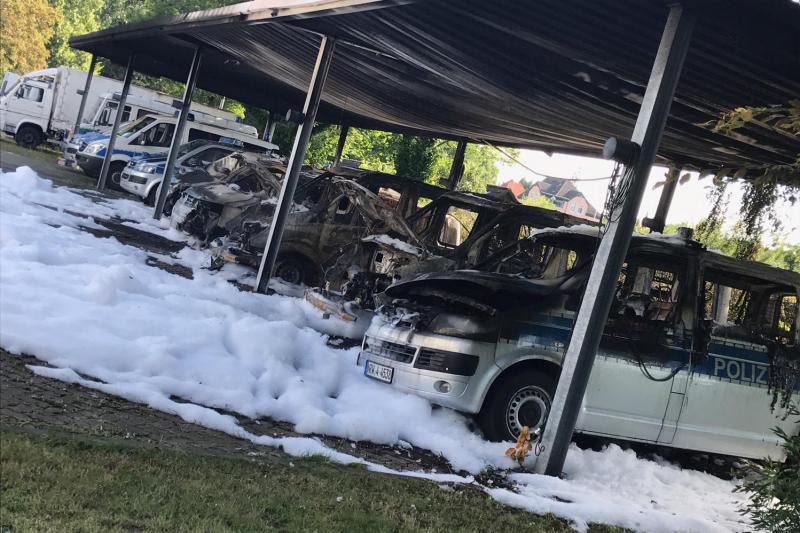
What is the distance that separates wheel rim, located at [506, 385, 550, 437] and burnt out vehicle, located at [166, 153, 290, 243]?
825 centimetres

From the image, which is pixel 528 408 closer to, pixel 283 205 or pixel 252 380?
pixel 252 380

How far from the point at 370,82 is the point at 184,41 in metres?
6.03

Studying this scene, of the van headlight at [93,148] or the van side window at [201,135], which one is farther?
the van headlight at [93,148]

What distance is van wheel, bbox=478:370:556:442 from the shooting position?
688 centimetres

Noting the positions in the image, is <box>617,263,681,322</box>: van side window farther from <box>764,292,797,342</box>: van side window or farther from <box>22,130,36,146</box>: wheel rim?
<box>22,130,36,146</box>: wheel rim

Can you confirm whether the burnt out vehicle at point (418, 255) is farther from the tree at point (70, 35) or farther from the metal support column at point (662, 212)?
the tree at point (70, 35)

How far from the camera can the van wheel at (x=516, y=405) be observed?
22.6 feet

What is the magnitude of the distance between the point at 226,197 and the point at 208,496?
430 inches

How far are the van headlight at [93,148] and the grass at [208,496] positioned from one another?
19852 millimetres

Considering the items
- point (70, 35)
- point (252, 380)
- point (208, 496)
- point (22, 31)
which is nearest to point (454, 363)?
point (252, 380)

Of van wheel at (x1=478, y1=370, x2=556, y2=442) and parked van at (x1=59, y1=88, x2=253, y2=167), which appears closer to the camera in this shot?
van wheel at (x1=478, y1=370, x2=556, y2=442)

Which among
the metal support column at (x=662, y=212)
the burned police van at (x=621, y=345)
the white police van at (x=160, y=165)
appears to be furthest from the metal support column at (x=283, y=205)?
the white police van at (x=160, y=165)

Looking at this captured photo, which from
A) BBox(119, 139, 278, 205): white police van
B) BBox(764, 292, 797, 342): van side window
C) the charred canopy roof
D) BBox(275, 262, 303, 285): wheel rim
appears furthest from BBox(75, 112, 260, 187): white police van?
BBox(764, 292, 797, 342): van side window

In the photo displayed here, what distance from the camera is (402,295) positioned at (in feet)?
25.0
